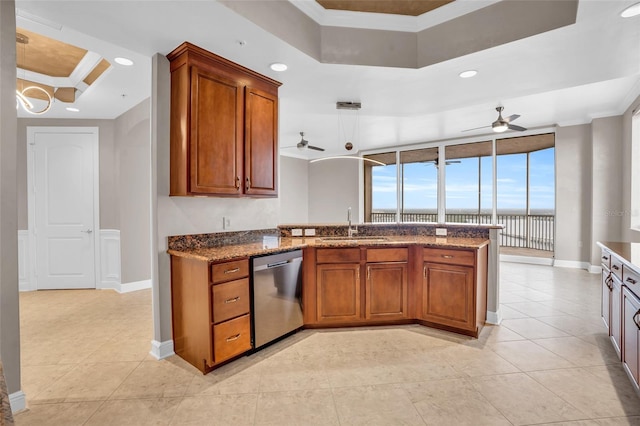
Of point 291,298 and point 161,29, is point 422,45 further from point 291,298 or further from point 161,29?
point 291,298

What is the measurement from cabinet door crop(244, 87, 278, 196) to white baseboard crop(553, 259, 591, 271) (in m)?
6.10

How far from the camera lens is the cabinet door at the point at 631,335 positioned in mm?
1944

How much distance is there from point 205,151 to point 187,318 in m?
1.44

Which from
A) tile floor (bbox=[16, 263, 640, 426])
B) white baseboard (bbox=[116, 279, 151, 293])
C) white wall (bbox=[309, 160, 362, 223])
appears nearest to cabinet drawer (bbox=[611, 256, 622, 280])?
tile floor (bbox=[16, 263, 640, 426])

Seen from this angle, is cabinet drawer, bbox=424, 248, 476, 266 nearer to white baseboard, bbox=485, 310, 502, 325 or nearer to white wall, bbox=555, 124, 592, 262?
white baseboard, bbox=485, 310, 502, 325

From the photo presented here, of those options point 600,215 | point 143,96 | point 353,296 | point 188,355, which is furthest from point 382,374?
point 600,215

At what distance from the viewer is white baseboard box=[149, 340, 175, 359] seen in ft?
8.63

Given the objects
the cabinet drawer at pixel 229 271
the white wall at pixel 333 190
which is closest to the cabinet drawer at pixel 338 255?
the cabinet drawer at pixel 229 271

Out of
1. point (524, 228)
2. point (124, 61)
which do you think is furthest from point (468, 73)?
point (524, 228)

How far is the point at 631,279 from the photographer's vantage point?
2.06 m

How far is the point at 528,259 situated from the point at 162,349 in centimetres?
709

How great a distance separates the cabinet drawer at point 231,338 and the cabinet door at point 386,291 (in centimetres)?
129

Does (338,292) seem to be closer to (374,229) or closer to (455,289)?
(374,229)

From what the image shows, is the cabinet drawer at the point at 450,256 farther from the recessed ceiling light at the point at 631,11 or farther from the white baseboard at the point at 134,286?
the white baseboard at the point at 134,286
